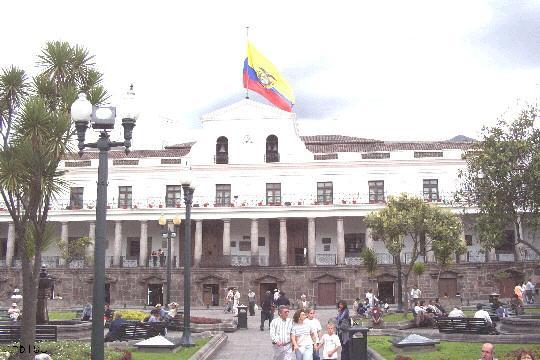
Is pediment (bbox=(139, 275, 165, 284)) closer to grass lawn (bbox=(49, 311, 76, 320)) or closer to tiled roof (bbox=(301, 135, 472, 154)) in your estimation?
grass lawn (bbox=(49, 311, 76, 320))

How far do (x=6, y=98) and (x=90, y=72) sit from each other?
6.55ft

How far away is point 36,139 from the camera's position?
13781 millimetres

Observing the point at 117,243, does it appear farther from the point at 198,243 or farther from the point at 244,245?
the point at 244,245

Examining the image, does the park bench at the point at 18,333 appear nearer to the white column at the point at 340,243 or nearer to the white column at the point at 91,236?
the white column at the point at 91,236

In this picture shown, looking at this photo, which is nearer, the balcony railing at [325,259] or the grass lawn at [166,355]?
the grass lawn at [166,355]

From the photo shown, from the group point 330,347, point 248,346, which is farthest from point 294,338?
point 248,346

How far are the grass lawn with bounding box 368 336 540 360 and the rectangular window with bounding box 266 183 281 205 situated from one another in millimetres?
28085

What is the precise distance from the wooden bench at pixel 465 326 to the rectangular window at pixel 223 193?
95.8ft

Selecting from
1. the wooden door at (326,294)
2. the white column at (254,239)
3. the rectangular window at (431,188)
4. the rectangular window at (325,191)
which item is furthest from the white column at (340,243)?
the rectangular window at (431,188)

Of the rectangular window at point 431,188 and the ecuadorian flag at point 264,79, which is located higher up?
the ecuadorian flag at point 264,79

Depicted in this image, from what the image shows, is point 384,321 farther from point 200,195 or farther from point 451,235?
point 200,195

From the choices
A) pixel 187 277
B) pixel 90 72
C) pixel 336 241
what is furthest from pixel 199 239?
pixel 90 72

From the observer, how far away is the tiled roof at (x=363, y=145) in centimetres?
4872

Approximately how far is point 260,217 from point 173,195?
7114 mm
